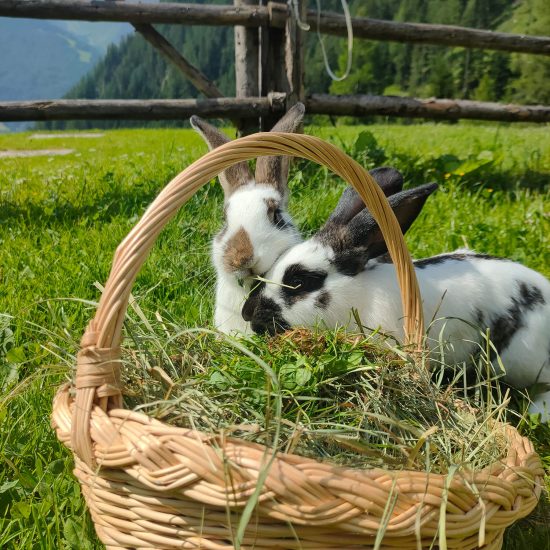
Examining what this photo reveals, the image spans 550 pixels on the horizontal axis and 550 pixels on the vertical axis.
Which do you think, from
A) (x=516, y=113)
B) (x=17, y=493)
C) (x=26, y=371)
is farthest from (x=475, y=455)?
(x=516, y=113)

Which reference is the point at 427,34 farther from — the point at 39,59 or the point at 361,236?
the point at 39,59

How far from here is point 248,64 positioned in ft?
17.0

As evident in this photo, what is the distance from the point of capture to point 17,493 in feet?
6.02

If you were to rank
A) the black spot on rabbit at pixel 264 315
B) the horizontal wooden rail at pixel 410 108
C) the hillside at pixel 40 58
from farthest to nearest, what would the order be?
the hillside at pixel 40 58
the horizontal wooden rail at pixel 410 108
the black spot on rabbit at pixel 264 315

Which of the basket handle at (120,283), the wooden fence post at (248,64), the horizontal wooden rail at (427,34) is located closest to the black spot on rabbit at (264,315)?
the basket handle at (120,283)

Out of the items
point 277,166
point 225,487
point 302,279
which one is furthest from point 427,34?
point 225,487

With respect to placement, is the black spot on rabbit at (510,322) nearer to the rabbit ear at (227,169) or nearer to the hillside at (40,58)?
the rabbit ear at (227,169)

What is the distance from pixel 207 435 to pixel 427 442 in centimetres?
51

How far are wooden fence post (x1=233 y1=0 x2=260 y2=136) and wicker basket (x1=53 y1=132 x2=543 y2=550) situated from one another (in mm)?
3661

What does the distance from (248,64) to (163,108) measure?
777 millimetres

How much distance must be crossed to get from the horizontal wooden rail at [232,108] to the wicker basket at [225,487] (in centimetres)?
348

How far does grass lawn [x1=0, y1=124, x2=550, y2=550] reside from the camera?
6.00ft

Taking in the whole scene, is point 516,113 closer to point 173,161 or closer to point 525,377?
point 173,161

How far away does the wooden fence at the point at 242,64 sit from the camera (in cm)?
480
